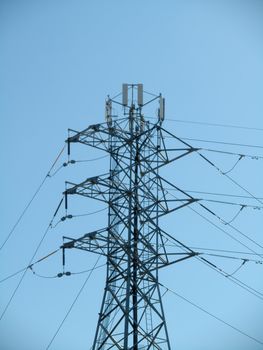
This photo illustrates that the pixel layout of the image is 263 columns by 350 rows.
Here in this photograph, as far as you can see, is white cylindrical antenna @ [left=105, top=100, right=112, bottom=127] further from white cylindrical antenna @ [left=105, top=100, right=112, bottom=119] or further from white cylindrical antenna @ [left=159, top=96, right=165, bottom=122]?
white cylindrical antenna @ [left=159, top=96, right=165, bottom=122]

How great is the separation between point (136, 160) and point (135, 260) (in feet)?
12.6

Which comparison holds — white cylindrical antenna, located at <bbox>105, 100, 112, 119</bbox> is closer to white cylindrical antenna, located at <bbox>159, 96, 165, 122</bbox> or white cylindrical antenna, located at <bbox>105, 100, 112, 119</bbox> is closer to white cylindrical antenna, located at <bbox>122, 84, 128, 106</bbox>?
white cylindrical antenna, located at <bbox>122, 84, 128, 106</bbox>

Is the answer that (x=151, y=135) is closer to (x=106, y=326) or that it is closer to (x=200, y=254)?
(x=200, y=254)

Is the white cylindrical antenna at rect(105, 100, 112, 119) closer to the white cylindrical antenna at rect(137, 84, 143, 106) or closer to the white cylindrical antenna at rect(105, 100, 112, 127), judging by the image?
the white cylindrical antenna at rect(105, 100, 112, 127)

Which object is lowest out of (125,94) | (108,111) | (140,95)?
(108,111)

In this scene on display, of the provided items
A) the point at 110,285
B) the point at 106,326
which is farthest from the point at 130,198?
the point at 106,326

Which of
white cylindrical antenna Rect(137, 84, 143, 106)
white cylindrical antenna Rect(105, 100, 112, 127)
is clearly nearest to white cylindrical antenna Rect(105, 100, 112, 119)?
white cylindrical antenna Rect(105, 100, 112, 127)

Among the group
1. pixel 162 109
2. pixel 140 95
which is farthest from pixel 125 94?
pixel 162 109

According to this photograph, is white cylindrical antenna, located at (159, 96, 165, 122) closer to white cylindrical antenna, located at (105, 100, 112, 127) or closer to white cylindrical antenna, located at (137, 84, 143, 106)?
white cylindrical antenna, located at (137, 84, 143, 106)

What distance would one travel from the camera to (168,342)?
59.1 feet

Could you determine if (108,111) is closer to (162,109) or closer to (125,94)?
(125,94)

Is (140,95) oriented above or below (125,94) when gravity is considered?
below

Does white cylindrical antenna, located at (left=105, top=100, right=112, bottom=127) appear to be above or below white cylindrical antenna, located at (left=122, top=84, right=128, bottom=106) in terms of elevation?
below

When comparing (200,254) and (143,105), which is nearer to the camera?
(200,254)
